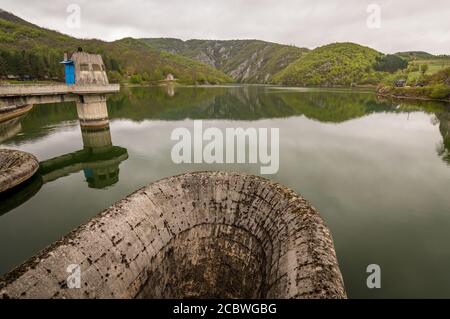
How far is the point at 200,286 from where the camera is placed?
11984 millimetres

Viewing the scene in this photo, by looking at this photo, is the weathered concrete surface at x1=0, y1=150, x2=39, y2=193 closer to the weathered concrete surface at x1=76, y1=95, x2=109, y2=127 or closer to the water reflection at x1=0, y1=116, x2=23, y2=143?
the weathered concrete surface at x1=76, y1=95, x2=109, y2=127

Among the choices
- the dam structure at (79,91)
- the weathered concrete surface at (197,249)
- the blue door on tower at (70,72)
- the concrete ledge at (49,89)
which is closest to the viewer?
the weathered concrete surface at (197,249)

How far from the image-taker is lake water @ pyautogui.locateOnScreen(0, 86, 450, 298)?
13.7 m

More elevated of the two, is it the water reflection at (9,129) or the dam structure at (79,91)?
the dam structure at (79,91)

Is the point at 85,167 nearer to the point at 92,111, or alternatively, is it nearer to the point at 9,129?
the point at 92,111

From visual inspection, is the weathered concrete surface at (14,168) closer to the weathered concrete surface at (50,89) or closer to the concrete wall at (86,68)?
the weathered concrete surface at (50,89)

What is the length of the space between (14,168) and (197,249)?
18.4 m

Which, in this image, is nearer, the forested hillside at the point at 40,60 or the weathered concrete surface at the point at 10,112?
the weathered concrete surface at the point at 10,112

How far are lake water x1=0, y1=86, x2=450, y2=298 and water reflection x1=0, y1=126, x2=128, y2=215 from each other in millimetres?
108

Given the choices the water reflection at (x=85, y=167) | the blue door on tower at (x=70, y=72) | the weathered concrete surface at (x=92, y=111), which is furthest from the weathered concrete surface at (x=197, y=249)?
the blue door on tower at (x=70, y=72)

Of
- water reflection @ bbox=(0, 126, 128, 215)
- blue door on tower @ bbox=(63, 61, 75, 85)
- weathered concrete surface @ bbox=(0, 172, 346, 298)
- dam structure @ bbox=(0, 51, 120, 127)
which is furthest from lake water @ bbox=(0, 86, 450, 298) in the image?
blue door on tower @ bbox=(63, 61, 75, 85)

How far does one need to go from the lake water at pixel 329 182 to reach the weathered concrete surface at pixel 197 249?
435cm

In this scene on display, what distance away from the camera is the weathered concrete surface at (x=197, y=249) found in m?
7.89

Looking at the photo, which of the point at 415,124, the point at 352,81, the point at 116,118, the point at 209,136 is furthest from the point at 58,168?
the point at 352,81
